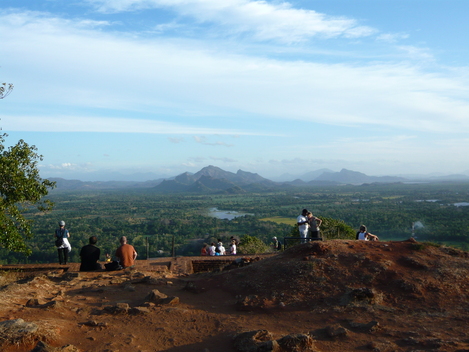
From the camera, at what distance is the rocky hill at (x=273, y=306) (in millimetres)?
4749

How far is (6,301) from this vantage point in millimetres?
5930

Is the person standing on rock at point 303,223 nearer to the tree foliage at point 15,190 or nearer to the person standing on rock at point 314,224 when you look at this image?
the person standing on rock at point 314,224

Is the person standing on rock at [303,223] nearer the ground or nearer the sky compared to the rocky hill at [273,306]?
nearer the sky

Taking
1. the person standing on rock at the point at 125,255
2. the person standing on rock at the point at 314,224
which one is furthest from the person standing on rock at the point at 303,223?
the person standing on rock at the point at 125,255

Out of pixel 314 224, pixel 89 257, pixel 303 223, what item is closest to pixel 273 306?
pixel 303 223

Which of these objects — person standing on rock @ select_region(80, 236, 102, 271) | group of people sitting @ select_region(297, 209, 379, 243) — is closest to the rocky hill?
person standing on rock @ select_region(80, 236, 102, 271)

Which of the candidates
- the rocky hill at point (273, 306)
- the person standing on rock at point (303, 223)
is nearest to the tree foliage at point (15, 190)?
the rocky hill at point (273, 306)

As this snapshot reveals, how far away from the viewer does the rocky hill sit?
4.75 metres

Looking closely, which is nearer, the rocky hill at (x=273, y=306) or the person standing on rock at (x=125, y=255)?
the rocky hill at (x=273, y=306)

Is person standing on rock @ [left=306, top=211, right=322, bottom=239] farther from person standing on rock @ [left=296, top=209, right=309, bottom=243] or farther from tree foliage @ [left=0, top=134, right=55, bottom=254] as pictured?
tree foliage @ [left=0, top=134, right=55, bottom=254]

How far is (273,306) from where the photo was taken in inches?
246

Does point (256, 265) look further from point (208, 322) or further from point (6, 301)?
point (6, 301)

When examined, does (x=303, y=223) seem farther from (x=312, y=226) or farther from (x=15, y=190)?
(x=15, y=190)

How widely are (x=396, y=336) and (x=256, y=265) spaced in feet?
11.7
